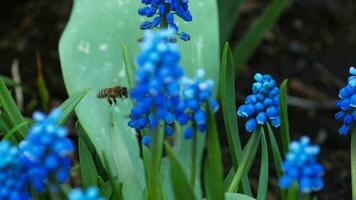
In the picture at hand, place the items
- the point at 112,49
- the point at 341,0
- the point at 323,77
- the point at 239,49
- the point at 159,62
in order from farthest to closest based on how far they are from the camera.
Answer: the point at 341,0
the point at 323,77
the point at 239,49
the point at 112,49
the point at 159,62

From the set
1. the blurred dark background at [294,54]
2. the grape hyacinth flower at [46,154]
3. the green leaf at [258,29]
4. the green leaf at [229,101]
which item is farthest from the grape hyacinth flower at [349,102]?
the blurred dark background at [294,54]

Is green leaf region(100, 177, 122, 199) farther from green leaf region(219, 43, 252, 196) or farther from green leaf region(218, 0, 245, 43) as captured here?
green leaf region(218, 0, 245, 43)

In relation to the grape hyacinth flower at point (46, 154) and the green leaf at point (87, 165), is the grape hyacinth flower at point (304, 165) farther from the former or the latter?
the green leaf at point (87, 165)

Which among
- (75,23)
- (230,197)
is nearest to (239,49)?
(75,23)

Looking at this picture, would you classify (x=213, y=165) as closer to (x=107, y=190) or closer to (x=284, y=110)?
(x=284, y=110)

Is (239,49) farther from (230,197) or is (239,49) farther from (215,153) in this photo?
(215,153)

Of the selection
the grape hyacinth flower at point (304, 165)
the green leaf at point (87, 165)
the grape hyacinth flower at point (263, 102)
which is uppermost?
the grape hyacinth flower at point (263, 102)
